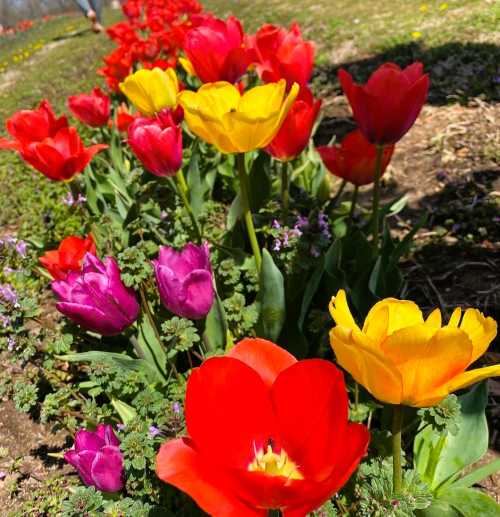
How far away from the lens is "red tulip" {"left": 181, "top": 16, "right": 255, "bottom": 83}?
181cm

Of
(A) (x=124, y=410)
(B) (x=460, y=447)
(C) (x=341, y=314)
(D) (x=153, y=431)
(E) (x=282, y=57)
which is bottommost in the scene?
(B) (x=460, y=447)

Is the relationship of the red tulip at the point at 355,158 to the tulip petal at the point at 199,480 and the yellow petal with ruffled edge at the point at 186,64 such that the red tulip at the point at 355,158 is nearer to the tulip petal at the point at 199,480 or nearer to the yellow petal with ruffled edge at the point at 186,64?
the yellow petal with ruffled edge at the point at 186,64

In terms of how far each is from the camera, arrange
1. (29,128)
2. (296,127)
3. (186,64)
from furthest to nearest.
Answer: (186,64)
(29,128)
(296,127)

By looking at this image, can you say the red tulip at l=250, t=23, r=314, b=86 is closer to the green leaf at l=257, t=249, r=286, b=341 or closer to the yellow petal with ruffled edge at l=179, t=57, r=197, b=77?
the yellow petal with ruffled edge at l=179, t=57, r=197, b=77

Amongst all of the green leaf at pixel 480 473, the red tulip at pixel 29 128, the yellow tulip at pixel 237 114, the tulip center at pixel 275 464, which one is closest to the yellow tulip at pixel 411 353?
the tulip center at pixel 275 464

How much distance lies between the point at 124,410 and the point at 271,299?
555mm

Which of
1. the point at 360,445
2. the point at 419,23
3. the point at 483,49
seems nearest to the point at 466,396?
the point at 360,445

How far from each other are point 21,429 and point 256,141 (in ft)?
4.77

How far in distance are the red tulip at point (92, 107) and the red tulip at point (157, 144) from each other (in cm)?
116

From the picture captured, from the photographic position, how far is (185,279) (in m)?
1.31

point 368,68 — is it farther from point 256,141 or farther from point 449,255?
point 256,141

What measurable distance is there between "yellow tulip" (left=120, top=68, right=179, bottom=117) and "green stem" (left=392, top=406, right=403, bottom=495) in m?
1.52

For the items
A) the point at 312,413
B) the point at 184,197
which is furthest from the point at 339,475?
the point at 184,197

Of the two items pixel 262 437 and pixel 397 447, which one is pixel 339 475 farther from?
pixel 397 447
